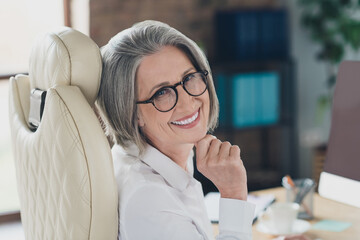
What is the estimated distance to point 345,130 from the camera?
165cm

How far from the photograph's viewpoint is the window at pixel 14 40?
143 inches

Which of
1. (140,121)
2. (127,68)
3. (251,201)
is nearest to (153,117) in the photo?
(140,121)

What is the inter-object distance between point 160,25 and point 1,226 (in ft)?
8.56

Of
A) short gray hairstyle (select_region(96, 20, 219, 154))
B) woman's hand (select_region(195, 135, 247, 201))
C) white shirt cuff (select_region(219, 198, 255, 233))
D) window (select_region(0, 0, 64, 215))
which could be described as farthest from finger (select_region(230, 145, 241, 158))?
window (select_region(0, 0, 64, 215))

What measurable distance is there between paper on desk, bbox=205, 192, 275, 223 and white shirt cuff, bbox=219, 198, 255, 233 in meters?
0.47

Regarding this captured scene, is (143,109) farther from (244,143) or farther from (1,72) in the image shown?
(244,143)

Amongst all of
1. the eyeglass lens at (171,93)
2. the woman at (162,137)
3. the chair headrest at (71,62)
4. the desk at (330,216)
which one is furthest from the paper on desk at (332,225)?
the chair headrest at (71,62)

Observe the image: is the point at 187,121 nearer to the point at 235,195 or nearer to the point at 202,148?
the point at 202,148

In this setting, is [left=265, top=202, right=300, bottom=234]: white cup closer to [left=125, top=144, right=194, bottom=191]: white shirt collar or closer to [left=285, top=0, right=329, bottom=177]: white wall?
[left=125, top=144, right=194, bottom=191]: white shirt collar

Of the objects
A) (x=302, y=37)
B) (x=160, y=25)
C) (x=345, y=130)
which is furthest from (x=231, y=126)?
(x=160, y=25)

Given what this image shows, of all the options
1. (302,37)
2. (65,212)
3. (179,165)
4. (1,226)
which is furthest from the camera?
(302,37)

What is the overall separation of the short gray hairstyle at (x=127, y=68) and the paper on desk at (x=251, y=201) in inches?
21.4

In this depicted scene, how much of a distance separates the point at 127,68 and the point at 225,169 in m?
0.34

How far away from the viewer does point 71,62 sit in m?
1.26
